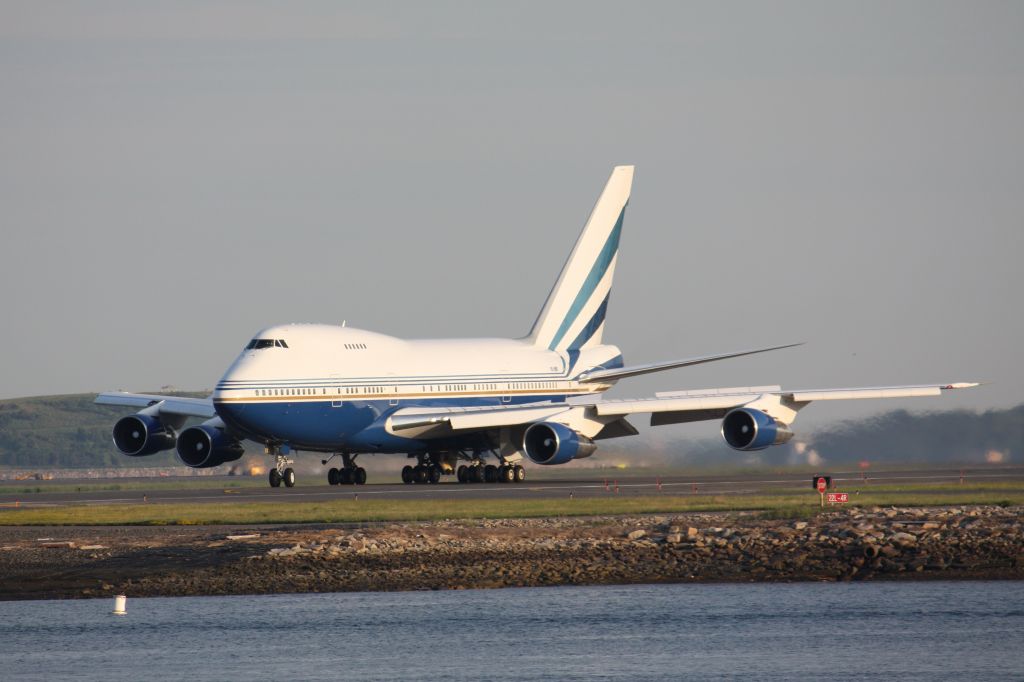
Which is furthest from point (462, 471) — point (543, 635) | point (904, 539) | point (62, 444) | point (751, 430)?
point (62, 444)

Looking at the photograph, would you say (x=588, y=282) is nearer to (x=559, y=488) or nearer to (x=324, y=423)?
(x=324, y=423)

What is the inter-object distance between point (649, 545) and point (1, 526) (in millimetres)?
17591

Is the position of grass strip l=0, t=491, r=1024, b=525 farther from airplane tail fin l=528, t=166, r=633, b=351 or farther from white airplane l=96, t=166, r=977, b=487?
airplane tail fin l=528, t=166, r=633, b=351

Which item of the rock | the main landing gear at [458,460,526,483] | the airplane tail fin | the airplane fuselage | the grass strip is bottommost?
the rock

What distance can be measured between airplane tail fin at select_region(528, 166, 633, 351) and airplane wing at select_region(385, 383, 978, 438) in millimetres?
8050

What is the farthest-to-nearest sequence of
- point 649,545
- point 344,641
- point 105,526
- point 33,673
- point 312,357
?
point 312,357
point 105,526
point 649,545
point 344,641
point 33,673

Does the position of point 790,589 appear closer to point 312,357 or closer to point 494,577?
point 494,577

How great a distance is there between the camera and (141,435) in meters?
63.2

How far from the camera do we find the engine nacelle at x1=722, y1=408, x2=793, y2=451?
57719mm

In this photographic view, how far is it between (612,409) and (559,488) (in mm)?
5639

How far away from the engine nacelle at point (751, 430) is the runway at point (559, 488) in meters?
1.21

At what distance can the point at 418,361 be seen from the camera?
61.0 meters

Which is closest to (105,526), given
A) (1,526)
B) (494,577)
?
(1,526)

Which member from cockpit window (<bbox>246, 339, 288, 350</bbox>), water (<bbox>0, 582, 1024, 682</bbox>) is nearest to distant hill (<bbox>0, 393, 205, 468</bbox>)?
cockpit window (<bbox>246, 339, 288, 350</bbox>)
